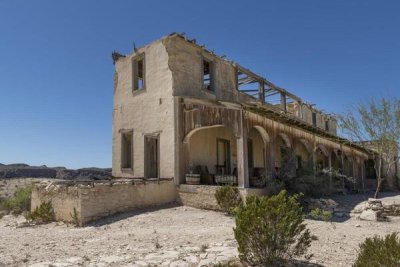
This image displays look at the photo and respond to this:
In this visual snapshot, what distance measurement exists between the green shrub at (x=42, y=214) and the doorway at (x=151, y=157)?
447 centimetres

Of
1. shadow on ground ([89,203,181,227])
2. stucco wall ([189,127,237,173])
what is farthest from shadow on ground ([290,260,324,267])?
stucco wall ([189,127,237,173])

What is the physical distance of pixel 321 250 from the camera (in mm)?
7121

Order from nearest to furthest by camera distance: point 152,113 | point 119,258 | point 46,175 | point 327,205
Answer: point 119,258
point 327,205
point 152,113
point 46,175

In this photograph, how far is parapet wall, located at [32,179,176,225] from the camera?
37.4 ft

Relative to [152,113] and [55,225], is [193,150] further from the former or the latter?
[55,225]

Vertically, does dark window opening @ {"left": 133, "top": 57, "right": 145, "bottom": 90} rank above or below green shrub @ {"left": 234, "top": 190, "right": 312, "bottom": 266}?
above

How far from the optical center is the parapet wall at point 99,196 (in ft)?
37.4

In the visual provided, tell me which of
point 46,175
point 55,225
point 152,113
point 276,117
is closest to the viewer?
point 55,225

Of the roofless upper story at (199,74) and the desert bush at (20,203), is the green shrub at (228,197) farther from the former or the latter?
the desert bush at (20,203)

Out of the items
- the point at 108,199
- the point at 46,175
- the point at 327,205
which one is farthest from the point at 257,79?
the point at 46,175

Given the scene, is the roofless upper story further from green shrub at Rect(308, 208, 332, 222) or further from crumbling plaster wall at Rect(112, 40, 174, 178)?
green shrub at Rect(308, 208, 332, 222)

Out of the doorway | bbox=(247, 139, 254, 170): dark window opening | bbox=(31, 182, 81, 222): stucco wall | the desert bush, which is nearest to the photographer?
bbox=(31, 182, 81, 222): stucco wall

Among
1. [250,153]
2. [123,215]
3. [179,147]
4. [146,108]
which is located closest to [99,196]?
[123,215]

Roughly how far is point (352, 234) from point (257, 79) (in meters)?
12.2
